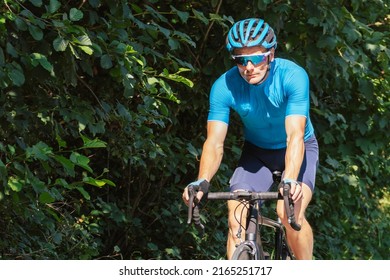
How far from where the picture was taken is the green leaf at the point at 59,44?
643cm

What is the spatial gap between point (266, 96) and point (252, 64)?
299 mm

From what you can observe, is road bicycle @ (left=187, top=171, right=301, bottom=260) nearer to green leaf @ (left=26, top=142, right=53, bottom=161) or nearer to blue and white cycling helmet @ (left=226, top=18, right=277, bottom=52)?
blue and white cycling helmet @ (left=226, top=18, right=277, bottom=52)

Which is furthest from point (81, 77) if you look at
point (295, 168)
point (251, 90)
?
point (295, 168)

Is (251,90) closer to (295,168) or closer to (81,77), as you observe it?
(295,168)

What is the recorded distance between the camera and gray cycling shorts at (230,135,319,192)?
6500mm

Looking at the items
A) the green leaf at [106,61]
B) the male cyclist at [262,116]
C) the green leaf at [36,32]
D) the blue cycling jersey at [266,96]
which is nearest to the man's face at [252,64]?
the male cyclist at [262,116]

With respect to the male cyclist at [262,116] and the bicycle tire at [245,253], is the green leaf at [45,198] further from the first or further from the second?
the bicycle tire at [245,253]

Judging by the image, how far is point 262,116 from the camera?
6.45 m

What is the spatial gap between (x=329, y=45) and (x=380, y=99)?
2.33m

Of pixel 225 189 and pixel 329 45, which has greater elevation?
pixel 329 45

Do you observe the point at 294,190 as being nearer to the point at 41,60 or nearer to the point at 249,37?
the point at 249,37

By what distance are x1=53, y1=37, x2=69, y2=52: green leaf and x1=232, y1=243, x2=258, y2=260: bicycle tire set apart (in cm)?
157
